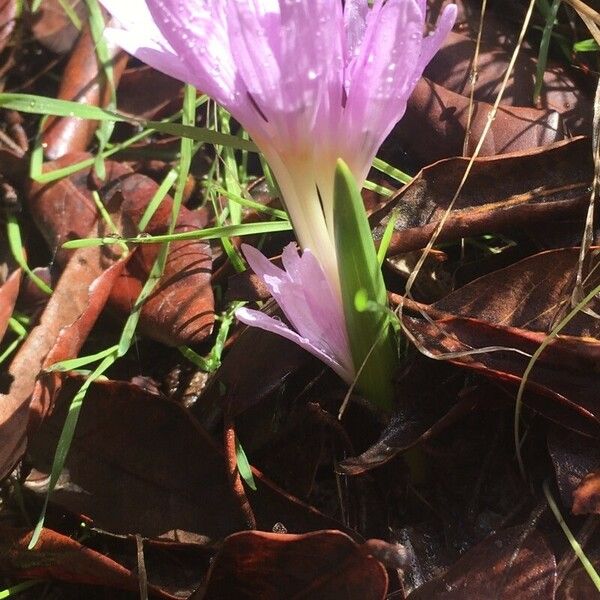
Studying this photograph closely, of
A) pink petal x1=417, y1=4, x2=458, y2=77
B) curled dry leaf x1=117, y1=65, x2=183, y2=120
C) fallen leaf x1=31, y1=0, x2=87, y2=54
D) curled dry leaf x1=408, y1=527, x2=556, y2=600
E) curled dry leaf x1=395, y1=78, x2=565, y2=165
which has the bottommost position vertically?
curled dry leaf x1=408, y1=527, x2=556, y2=600

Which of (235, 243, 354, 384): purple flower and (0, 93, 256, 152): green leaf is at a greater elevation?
(0, 93, 256, 152): green leaf

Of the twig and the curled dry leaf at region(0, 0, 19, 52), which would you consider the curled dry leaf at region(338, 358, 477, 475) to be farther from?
the curled dry leaf at region(0, 0, 19, 52)

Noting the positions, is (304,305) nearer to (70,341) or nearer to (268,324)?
(268,324)

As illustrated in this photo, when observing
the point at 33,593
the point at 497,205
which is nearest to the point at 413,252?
the point at 497,205

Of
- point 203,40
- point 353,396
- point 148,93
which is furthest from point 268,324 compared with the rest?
point 148,93

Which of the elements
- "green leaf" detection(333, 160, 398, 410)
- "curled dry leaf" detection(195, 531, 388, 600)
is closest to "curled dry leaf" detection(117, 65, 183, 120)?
"green leaf" detection(333, 160, 398, 410)

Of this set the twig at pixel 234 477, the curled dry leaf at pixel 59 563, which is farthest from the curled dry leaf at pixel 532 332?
the curled dry leaf at pixel 59 563
